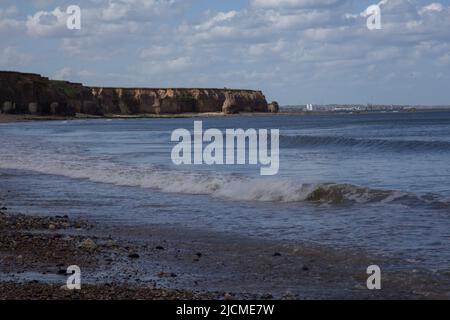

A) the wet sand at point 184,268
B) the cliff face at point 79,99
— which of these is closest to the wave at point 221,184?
the wet sand at point 184,268

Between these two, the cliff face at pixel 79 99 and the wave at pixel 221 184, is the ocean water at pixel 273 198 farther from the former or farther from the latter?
the cliff face at pixel 79 99

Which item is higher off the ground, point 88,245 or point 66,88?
point 66,88

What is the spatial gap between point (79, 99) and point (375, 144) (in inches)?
4719

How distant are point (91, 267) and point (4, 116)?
108 metres

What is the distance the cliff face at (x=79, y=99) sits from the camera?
12188 centimetres

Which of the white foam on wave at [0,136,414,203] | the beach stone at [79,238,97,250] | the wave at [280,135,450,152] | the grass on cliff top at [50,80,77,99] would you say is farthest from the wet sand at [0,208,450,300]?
the grass on cliff top at [50,80,77,99]

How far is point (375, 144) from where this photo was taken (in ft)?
125

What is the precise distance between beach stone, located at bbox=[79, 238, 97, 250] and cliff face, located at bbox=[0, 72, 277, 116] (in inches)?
4451

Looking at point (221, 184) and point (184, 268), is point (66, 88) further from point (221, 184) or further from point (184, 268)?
point (184, 268)

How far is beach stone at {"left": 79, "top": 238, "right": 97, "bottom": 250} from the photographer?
973 centimetres

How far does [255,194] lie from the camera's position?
51.5 ft

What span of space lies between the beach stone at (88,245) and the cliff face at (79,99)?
11305 cm

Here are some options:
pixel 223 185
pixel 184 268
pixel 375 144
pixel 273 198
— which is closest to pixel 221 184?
pixel 223 185
